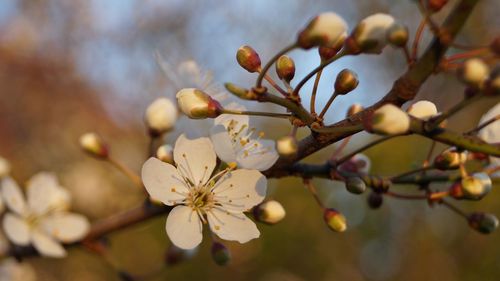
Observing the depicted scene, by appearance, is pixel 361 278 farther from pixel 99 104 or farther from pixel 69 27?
pixel 69 27

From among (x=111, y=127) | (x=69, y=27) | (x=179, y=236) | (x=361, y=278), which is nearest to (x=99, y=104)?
(x=111, y=127)

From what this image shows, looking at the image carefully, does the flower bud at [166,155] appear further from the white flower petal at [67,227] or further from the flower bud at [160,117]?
the white flower petal at [67,227]

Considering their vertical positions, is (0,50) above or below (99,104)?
above

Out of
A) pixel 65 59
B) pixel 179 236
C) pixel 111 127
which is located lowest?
pixel 111 127

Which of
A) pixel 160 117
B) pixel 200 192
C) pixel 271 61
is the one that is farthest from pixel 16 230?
pixel 271 61

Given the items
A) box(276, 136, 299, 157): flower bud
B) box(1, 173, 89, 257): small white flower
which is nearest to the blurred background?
box(1, 173, 89, 257): small white flower

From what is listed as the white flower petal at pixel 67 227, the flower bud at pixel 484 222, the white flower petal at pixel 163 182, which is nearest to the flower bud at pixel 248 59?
the white flower petal at pixel 163 182
